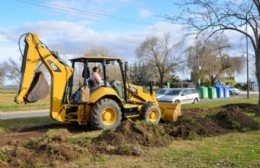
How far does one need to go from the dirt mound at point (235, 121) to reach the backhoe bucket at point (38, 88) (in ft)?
20.5

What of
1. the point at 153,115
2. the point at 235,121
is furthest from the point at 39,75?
the point at 235,121

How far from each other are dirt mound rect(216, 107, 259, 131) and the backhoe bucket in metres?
6.25

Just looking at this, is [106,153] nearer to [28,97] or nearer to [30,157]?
[30,157]

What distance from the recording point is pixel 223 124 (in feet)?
49.4

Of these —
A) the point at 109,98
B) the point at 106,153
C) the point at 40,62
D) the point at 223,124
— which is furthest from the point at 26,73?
the point at 223,124

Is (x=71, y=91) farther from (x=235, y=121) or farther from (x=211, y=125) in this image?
(x=235, y=121)

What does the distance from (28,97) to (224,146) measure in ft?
22.3

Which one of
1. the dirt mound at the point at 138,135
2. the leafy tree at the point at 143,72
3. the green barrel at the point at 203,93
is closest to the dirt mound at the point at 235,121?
the dirt mound at the point at 138,135

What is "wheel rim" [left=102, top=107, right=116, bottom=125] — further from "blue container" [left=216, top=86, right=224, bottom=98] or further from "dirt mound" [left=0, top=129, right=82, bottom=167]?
"blue container" [left=216, top=86, right=224, bottom=98]

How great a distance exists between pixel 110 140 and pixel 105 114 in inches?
176

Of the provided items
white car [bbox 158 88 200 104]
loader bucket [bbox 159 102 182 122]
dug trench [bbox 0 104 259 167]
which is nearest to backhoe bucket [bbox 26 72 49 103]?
dug trench [bbox 0 104 259 167]

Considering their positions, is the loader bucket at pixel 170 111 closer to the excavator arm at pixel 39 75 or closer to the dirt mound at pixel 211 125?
the dirt mound at pixel 211 125

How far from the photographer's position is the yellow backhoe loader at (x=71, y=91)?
14.6 meters

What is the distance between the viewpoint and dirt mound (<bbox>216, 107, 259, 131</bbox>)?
14.9m
